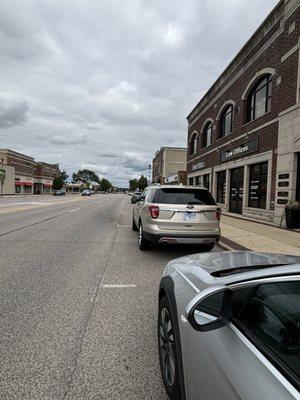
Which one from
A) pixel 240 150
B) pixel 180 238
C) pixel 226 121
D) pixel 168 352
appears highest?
pixel 226 121

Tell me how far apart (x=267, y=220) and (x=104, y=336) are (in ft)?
49.1

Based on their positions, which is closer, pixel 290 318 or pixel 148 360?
pixel 290 318

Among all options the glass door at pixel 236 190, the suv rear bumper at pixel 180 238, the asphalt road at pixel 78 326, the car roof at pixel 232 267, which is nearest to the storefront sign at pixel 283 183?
the glass door at pixel 236 190

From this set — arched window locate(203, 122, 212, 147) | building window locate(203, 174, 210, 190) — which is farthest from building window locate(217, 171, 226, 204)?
arched window locate(203, 122, 212, 147)

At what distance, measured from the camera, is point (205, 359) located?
2.04 meters

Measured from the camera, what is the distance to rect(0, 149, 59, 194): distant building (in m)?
80.7

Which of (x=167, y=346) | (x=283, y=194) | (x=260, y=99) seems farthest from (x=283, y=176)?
(x=167, y=346)

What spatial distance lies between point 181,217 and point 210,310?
6383mm

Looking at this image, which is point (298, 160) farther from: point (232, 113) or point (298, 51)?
point (232, 113)

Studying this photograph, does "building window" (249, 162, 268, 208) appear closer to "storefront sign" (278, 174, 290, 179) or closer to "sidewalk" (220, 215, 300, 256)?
"storefront sign" (278, 174, 290, 179)

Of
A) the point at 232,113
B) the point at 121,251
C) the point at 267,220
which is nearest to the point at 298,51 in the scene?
the point at 267,220

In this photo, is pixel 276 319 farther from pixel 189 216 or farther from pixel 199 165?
pixel 199 165

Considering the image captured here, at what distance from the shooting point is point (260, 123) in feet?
62.4

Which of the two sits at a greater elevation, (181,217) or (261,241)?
(181,217)
